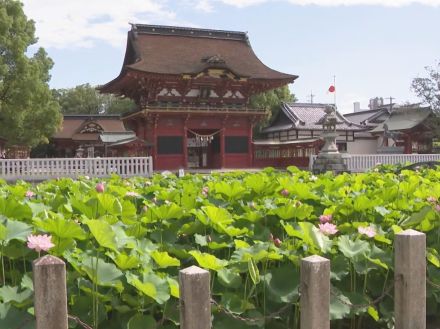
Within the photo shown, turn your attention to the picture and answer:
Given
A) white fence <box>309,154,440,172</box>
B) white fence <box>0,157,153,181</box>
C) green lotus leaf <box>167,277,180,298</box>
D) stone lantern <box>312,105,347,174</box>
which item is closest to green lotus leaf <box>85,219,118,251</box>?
green lotus leaf <box>167,277,180,298</box>

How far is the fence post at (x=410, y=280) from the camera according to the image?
200 cm

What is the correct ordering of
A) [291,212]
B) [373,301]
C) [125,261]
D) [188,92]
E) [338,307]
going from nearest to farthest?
[125,261]
[338,307]
[373,301]
[291,212]
[188,92]

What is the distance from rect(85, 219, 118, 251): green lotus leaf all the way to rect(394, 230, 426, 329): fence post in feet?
3.80

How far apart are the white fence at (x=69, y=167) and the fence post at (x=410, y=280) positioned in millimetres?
14519

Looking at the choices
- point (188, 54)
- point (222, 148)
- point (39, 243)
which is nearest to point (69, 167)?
point (222, 148)

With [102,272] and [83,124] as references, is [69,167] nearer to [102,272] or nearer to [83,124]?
[102,272]

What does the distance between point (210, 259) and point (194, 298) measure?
26 cm

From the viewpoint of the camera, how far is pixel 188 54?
2661 cm

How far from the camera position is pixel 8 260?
7.07 feet

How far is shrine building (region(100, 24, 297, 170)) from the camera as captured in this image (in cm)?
2400

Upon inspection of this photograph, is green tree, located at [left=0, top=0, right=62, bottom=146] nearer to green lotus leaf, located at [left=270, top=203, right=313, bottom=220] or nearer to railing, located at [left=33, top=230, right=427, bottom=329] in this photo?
green lotus leaf, located at [left=270, top=203, right=313, bottom=220]

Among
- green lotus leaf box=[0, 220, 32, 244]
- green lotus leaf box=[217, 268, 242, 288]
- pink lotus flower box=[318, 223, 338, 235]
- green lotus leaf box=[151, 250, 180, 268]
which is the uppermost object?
green lotus leaf box=[0, 220, 32, 244]

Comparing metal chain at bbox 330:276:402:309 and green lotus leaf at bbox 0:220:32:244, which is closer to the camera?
green lotus leaf at bbox 0:220:32:244

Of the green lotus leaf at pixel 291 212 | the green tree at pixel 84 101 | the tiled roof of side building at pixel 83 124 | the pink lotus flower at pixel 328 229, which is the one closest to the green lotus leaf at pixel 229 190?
the green lotus leaf at pixel 291 212
